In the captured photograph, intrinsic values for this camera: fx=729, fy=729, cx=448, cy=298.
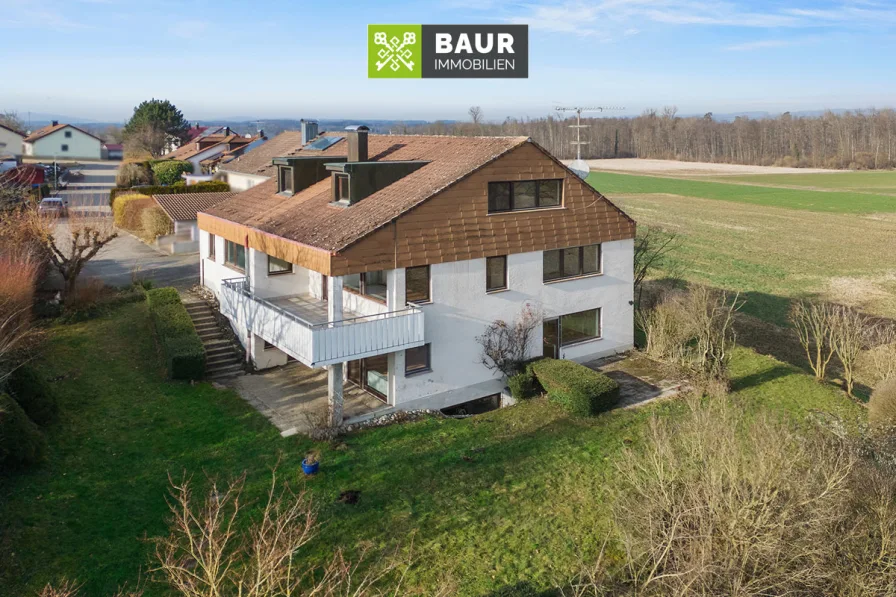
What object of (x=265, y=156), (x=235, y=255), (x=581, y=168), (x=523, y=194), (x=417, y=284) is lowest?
(x=417, y=284)

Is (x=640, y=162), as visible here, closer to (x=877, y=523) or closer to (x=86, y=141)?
(x=86, y=141)

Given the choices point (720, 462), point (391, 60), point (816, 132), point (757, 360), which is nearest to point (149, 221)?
point (391, 60)

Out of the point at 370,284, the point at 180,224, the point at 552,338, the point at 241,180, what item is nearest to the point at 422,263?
the point at 370,284

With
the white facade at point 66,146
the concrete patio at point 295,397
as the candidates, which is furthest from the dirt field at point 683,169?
the concrete patio at point 295,397

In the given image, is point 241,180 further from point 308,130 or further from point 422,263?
point 422,263

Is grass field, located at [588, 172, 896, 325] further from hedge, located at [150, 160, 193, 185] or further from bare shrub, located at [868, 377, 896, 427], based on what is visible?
hedge, located at [150, 160, 193, 185]

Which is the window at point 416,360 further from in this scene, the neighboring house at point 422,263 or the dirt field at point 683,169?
the dirt field at point 683,169
